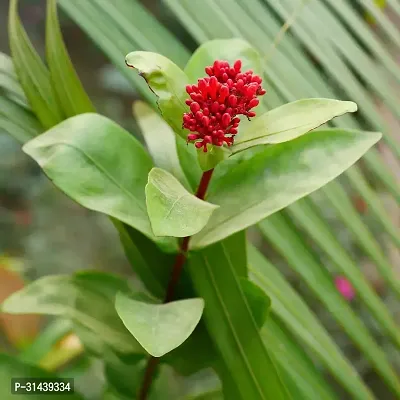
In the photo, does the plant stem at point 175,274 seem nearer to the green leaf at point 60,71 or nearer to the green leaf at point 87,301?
the green leaf at point 87,301

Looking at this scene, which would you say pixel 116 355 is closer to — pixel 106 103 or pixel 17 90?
pixel 17 90

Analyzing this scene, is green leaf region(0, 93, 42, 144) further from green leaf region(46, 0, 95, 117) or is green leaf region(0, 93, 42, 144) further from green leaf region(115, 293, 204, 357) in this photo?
green leaf region(115, 293, 204, 357)

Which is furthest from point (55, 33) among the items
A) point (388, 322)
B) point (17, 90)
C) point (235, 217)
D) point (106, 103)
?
point (106, 103)

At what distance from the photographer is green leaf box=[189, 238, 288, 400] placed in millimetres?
327

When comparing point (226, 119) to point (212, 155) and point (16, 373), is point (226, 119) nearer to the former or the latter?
point (212, 155)

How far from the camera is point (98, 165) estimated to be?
30 centimetres

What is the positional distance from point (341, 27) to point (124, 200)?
408 millimetres

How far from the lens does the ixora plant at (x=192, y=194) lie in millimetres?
265

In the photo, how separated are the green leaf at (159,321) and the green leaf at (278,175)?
0.04m

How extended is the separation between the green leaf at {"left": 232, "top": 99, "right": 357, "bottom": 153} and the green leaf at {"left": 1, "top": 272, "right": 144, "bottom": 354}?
15cm

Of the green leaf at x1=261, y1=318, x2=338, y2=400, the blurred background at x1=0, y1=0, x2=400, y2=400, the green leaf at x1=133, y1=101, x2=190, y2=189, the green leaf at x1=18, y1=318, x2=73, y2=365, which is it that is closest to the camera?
the green leaf at x1=133, y1=101, x2=190, y2=189

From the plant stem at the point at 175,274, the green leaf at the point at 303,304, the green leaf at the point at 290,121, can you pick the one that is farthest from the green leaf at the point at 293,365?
the green leaf at the point at 290,121

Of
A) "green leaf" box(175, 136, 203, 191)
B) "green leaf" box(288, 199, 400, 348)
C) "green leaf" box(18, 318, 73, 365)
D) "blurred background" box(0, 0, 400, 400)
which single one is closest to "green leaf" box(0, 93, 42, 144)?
"green leaf" box(175, 136, 203, 191)

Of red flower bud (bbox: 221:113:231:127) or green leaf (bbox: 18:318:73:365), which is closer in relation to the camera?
red flower bud (bbox: 221:113:231:127)
